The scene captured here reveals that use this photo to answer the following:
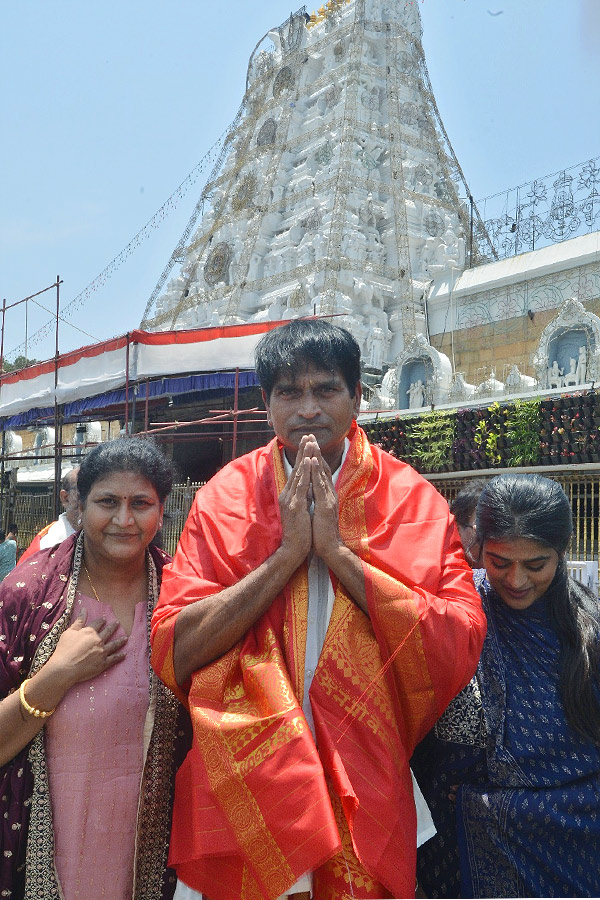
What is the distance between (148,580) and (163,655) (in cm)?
41

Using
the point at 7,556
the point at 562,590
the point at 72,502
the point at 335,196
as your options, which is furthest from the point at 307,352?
the point at 335,196

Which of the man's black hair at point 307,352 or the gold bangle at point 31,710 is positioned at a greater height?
the man's black hair at point 307,352

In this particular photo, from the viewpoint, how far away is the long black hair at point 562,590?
189 centimetres

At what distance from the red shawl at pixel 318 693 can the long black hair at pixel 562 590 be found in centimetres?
16

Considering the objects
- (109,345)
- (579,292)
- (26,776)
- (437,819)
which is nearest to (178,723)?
(26,776)

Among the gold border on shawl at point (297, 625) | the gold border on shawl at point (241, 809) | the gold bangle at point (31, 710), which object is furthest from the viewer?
the gold bangle at point (31, 710)

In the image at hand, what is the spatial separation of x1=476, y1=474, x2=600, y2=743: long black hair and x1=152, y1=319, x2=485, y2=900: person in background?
0.16 m

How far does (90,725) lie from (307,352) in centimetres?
117

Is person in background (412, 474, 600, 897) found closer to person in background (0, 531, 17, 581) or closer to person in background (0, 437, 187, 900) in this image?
person in background (0, 437, 187, 900)

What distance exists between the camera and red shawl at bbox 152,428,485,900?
1.59 metres

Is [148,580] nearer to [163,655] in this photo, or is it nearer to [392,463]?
[163,655]

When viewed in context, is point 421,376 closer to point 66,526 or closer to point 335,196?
point 335,196

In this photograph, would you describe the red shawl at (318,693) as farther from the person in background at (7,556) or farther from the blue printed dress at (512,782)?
the person in background at (7,556)

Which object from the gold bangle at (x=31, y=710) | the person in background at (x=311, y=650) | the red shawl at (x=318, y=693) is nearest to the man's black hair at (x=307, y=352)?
the person in background at (x=311, y=650)
